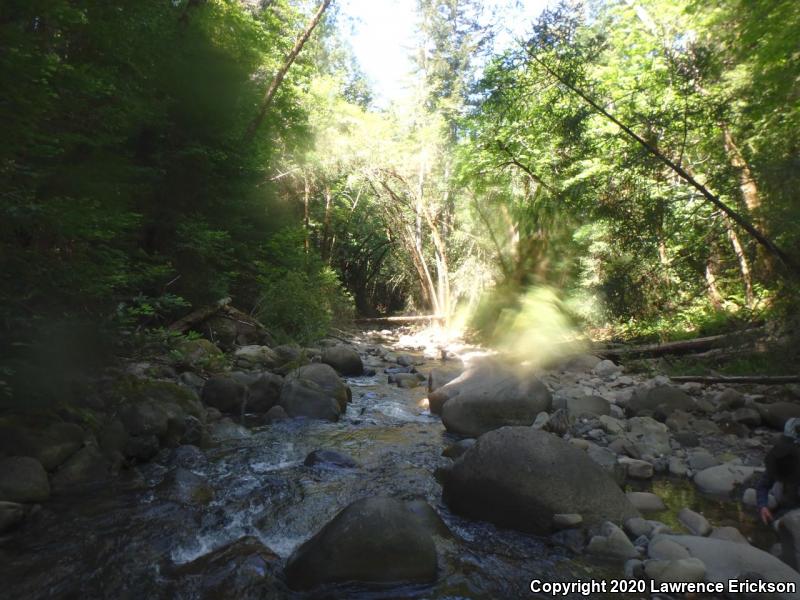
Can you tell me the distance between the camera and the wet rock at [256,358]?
9.02 m

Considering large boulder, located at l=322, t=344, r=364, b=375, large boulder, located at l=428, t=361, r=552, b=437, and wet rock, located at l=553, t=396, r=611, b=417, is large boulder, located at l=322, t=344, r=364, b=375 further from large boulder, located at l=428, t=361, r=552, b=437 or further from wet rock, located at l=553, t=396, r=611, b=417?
wet rock, located at l=553, t=396, r=611, b=417

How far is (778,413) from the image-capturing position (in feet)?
18.5

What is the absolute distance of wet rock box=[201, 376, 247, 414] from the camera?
21.6 ft

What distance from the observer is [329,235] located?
21.7 m

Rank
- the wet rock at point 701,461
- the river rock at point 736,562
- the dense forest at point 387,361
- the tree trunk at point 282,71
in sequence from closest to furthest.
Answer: the river rock at point 736,562 < the dense forest at point 387,361 < the wet rock at point 701,461 < the tree trunk at point 282,71

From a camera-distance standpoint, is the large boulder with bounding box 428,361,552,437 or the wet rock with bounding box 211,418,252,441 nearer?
the wet rock with bounding box 211,418,252,441

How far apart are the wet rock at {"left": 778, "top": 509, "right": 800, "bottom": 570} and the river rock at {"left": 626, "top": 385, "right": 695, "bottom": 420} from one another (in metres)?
3.26

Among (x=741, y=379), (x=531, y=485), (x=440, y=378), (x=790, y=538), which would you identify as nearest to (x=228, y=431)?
(x=531, y=485)

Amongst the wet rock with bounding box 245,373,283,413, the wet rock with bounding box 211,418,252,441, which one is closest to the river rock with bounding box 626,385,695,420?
the wet rock with bounding box 245,373,283,413

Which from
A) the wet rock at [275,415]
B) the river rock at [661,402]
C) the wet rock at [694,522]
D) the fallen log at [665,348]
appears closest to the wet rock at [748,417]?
the river rock at [661,402]

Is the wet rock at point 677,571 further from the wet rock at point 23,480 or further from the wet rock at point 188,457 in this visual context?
the wet rock at point 23,480

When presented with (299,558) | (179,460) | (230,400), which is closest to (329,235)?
(230,400)

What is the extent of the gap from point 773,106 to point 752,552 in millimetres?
5026

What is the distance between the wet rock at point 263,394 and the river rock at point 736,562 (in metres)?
5.44
